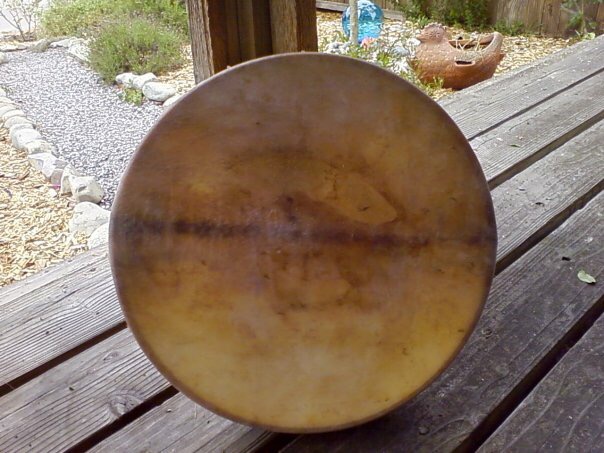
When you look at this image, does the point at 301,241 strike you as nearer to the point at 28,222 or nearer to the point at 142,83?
the point at 28,222

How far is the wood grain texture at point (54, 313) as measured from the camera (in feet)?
3.37

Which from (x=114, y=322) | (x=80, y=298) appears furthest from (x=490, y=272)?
(x=80, y=298)

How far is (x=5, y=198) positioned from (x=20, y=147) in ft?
2.51

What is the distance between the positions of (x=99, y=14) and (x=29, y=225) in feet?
14.1

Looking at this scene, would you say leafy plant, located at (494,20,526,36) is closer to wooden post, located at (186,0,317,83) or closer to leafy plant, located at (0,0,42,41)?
leafy plant, located at (0,0,42,41)

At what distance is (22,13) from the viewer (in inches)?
284

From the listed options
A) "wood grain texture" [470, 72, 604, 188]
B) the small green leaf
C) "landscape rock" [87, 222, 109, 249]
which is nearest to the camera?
the small green leaf

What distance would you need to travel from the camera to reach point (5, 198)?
3531 mm

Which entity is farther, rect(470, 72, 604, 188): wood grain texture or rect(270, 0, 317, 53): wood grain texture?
rect(470, 72, 604, 188): wood grain texture

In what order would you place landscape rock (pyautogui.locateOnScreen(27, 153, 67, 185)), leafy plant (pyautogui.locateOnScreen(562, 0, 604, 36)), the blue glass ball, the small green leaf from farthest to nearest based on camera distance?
the blue glass ball
leafy plant (pyautogui.locateOnScreen(562, 0, 604, 36))
landscape rock (pyautogui.locateOnScreen(27, 153, 67, 185))
the small green leaf

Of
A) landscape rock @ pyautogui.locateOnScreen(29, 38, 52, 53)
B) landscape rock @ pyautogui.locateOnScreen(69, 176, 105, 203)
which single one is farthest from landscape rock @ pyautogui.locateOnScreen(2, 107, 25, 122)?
landscape rock @ pyautogui.locateOnScreen(29, 38, 52, 53)

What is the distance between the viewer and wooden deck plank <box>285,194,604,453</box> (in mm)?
843

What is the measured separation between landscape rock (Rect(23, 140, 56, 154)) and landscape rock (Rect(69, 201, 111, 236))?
99 cm

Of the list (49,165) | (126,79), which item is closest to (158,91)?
(126,79)
